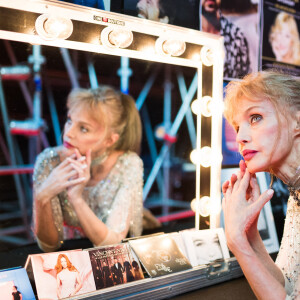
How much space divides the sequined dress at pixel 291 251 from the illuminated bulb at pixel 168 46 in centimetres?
78

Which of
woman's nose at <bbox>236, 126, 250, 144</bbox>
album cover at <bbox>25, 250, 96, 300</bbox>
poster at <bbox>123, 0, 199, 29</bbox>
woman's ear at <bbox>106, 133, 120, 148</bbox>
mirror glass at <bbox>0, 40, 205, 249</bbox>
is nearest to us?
woman's nose at <bbox>236, 126, 250, 144</bbox>

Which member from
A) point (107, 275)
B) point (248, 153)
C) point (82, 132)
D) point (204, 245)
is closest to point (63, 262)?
point (107, 275)

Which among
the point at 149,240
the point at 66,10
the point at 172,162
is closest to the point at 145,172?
the point at 172,162

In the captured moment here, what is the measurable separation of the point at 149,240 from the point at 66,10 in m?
0.91

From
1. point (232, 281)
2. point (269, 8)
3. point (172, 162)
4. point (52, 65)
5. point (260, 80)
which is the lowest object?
point (232, 281)

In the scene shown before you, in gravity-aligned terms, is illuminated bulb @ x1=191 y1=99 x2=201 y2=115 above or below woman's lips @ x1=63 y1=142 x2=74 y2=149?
above

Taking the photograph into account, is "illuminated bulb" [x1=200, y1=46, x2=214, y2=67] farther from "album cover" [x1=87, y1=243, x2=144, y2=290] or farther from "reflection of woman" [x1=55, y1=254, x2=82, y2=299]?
"reflection of woman" [x1=55, y1=254, x2=82, y2=299]

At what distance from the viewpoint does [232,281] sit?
155 cm

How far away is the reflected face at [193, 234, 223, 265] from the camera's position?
59.9 inches

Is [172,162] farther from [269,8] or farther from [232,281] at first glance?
[269,8]

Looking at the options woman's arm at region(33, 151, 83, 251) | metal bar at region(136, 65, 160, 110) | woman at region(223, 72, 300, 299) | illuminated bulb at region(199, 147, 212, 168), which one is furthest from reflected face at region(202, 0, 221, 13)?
woman's arm at region(33, 151, 83, 251)

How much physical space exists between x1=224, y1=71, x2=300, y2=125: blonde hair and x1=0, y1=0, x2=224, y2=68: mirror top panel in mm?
539

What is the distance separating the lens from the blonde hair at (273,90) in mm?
984

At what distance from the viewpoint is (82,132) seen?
1.44m
